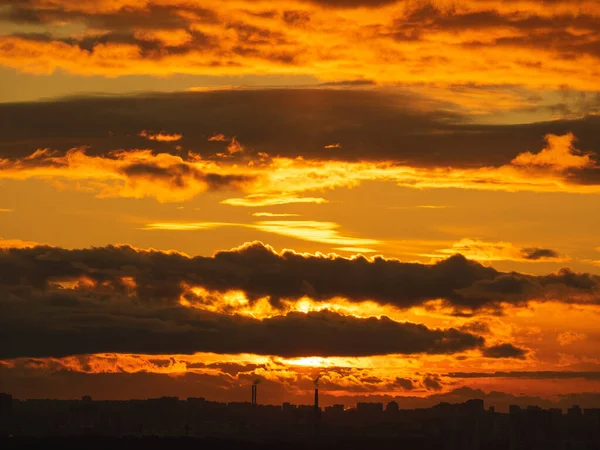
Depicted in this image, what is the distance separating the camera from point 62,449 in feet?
653

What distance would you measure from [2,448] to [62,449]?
8.77 meters

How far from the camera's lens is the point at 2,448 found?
646 ft
